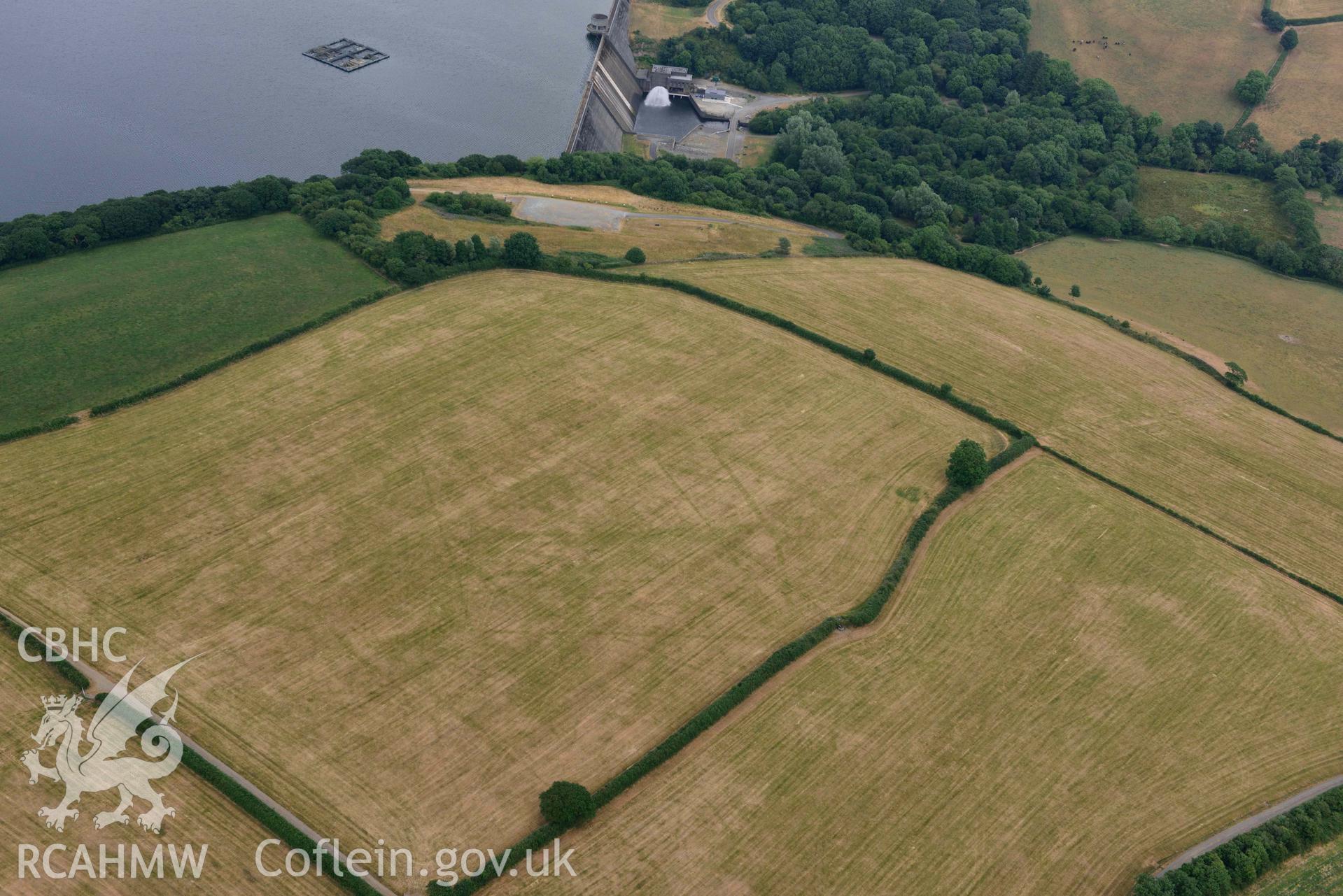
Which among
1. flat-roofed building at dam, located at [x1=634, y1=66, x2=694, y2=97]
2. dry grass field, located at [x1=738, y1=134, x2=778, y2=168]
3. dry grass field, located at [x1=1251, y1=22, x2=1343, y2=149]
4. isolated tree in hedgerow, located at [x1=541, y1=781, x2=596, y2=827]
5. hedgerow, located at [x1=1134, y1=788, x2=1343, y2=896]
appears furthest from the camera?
flat-roofed building at dam, located at [x1=634, y1=66, x2=694, y2=97]

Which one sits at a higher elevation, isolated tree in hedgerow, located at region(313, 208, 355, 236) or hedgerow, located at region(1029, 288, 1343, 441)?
hedgerow, located at region(1029, 288, 1343, 441)

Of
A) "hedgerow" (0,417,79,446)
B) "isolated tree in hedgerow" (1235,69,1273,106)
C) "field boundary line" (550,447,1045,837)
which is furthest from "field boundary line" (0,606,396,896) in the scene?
"isolated tree in hedgerow" (1235,69,1273,106)

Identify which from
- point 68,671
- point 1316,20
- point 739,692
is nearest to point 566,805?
point 739,692

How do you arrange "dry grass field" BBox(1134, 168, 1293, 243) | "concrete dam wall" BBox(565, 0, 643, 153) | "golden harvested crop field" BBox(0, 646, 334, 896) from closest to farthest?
"golden harvested crop field" BBox(0, 646, 334, 896) < "dry grass field" BBox(1134, 168, 1293, 243) < "concrete dam wall" BBox(565, 0, 643, 153)

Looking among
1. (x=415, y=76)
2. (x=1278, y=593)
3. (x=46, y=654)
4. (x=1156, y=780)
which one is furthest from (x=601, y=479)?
(x=415, y=76)

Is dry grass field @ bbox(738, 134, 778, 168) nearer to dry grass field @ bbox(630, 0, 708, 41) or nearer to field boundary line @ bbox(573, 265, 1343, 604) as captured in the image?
dry grass field @ bbox(630, 0, 708, 41)

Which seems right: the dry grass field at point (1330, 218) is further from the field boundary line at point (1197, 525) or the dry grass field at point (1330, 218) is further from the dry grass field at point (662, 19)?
the dry grass field at point (662, 19)

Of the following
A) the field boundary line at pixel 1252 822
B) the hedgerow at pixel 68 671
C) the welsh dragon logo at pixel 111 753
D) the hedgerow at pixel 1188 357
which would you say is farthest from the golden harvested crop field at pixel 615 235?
the field boundary line at pixel 1252 822
